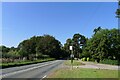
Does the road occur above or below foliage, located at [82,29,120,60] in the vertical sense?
below

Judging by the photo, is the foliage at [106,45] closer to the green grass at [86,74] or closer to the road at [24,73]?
the road at [24,73]

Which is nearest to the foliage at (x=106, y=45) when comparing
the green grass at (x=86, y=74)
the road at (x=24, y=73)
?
the road at (x=24, y=73)

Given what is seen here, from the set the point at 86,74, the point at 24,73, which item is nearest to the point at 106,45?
the point at 24,73

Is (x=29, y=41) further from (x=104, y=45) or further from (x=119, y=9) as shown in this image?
(x=119, y=9)

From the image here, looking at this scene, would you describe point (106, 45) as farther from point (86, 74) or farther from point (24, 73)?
point (86, 74)

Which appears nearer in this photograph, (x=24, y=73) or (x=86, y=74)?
(x=86, y=74)

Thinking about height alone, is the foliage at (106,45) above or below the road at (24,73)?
above

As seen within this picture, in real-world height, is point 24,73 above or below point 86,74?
below

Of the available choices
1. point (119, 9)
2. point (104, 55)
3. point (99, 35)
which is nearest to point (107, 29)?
point (99, 35)

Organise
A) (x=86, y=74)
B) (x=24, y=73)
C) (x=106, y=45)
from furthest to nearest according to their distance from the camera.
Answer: (x=106, y=45) → (x=24, y=73) → (x=86, y=74)

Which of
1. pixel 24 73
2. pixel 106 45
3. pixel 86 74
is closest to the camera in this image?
pixel 86 74

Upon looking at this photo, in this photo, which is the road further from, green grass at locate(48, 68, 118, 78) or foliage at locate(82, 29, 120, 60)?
foliage at locate(82, 29, 120, 60)

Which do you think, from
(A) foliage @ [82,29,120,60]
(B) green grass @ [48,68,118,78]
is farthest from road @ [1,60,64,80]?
(A) foliage @ [82,29,120,60]

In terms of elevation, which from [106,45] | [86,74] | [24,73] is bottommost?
Result: [24,73]
